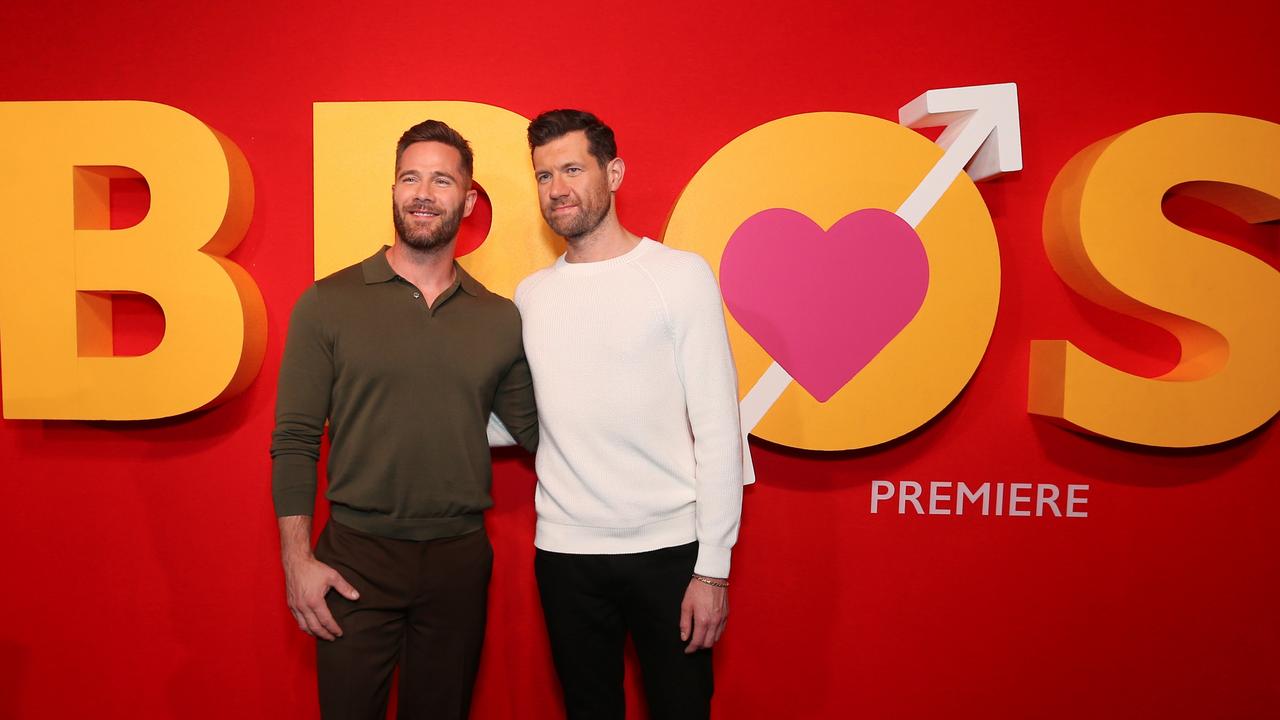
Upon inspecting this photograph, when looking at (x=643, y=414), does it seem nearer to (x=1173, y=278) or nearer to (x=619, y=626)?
(x=619, y=626)

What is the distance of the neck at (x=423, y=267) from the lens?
177 centimetres

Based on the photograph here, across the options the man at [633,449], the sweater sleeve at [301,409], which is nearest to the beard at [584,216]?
the man at [633,449]

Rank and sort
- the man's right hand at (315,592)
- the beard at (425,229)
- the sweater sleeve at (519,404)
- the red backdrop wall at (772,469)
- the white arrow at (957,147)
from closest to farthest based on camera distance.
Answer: the man's right hand at (315,592), the beard at (425,229), the sweater sleeve at (519,404), the white arrow at (957,147), the red backdrop wall at (772,469)

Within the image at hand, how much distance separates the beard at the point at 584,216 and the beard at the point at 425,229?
241 millimetres

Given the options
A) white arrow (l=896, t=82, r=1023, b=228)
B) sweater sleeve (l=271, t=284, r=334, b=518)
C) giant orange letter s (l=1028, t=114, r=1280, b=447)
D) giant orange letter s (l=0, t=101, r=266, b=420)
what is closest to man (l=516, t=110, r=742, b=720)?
sweater sleeve (l=271, t=284, r=334, b=518)

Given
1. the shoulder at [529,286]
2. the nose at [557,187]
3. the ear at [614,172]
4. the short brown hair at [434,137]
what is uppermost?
the short brown hair at [434,137]

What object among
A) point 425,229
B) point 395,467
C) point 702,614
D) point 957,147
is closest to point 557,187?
point 425,229

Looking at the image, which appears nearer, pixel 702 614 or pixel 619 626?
pixel 702 614

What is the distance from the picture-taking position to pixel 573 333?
67.1 inches

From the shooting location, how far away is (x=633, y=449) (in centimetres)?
169

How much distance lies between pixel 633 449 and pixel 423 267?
27.1 inches

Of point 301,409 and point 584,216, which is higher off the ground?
point 584,216

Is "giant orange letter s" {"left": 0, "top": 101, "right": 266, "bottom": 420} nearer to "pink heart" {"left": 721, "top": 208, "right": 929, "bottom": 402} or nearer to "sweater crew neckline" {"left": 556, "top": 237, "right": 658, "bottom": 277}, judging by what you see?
"sweater crew neckline" {"left": 556, "top": 237, "right": 658, "bottom": 277}

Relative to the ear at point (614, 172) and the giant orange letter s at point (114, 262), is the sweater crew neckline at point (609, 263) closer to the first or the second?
the ear at point (614, 172)
